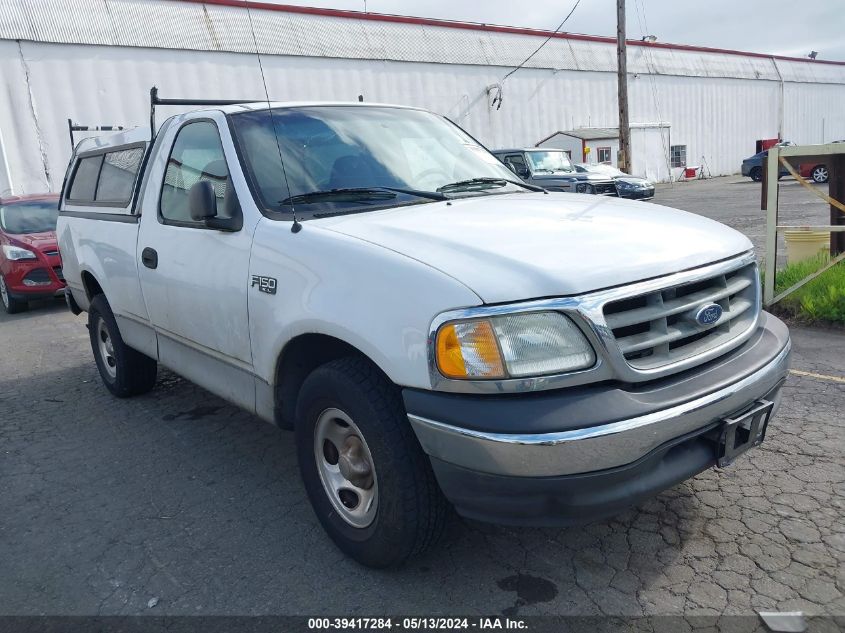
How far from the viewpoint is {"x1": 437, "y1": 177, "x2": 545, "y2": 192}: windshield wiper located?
363 centimetres

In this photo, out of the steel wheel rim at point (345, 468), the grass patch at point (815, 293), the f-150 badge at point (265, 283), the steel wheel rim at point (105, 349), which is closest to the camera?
the steel wheel rim at point (345, 468)

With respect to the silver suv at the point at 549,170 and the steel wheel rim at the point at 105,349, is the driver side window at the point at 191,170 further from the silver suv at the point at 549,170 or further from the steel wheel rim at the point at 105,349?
the silver suv at the point at 549,170

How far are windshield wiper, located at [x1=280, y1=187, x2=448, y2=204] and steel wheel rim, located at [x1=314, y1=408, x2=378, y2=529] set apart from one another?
3.37ft

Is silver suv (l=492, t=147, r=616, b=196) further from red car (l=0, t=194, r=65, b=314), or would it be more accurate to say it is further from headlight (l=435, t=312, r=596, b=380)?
headlight (l=435, t=312, r=596, b=380)

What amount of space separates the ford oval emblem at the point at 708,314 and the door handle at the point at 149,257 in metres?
2.95

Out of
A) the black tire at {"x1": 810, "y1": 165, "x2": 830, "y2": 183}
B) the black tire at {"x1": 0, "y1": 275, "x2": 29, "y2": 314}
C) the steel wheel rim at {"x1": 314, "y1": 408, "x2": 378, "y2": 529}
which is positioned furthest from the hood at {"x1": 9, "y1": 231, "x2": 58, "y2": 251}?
the black tire at {"x1": 810, "y1": 165, "x2": 830, "y2": 183}

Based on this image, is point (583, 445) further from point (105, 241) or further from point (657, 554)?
point (105, 241)

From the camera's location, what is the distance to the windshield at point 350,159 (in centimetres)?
328

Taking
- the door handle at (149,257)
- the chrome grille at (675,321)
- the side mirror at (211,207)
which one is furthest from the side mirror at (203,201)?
the chrome grille at (675,321)

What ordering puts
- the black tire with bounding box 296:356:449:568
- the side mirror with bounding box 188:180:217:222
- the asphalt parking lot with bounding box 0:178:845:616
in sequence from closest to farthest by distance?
the black tire with bounding box 296:356:449:568 < the asphalt parking lot with bounding box 0:178:845:616 < the side mirror with bounding box 188:180:217:222

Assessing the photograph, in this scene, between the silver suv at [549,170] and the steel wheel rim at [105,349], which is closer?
the steel wheel rim at [105,349]

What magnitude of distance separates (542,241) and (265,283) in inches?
47.9

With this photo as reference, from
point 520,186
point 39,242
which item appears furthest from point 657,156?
point 520,186

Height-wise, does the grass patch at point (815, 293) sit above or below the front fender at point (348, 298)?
below
